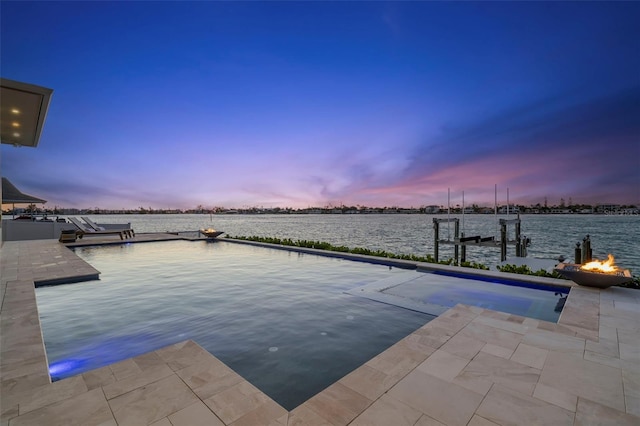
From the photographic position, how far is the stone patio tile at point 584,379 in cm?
267

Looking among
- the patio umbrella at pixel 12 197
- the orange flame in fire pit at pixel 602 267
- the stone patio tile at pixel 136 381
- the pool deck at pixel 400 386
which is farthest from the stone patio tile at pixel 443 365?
the patio umbrella at pixel 12 197

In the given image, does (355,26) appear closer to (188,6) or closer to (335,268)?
(188,6)

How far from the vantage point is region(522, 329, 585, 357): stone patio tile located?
3.61m

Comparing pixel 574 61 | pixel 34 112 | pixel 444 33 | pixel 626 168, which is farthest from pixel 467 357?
pixel 626 168

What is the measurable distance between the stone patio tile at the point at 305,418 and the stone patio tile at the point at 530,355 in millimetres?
2475

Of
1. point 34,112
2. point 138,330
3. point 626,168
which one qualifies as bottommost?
point 138,330

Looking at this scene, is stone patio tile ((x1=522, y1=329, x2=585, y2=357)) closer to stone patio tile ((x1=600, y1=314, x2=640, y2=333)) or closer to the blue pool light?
stone patio tile ((x1=600, y1=314, x2=640, y2=333))

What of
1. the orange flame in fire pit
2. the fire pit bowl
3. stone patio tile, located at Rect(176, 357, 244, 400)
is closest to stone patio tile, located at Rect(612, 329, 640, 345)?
the fire pit bowl

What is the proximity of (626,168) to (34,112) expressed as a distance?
38902mm

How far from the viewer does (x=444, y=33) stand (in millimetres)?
14305

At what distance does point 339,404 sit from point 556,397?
6.75 ft

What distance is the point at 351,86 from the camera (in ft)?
60.4

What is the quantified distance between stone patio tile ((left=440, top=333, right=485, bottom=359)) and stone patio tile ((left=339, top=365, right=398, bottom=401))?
107cm

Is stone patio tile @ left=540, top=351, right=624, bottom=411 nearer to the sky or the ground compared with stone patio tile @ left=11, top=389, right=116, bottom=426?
nearer to the sky
